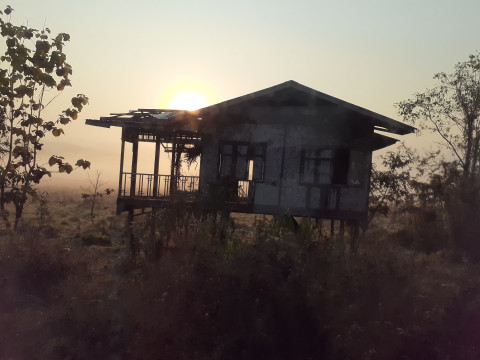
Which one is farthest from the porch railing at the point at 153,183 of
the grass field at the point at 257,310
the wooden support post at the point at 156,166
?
the grass field at the point at 257,310

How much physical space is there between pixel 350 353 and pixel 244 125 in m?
9.47

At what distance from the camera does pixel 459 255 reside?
17719 mm

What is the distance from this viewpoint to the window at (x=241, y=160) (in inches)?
599

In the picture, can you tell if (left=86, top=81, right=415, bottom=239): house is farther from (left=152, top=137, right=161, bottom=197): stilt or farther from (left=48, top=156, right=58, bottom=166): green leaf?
(left=48, top=156, right=58, bottom=166): green leaf

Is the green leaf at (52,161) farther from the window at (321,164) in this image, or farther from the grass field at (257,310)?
the window at (321,164)

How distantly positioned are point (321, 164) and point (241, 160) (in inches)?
92.2

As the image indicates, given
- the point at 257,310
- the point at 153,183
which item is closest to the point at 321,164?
the point at 153,183

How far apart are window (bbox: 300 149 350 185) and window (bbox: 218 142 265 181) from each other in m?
1.26

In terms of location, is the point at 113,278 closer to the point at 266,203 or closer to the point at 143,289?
the point at 143,289

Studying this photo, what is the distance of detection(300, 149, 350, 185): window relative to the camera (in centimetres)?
1500

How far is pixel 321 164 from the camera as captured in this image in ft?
49.3

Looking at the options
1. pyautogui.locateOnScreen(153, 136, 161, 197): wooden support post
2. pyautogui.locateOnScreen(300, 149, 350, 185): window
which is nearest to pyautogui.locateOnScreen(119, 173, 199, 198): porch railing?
pyautogui.locateOnScreen(153, 136, 161, 197): wooden support post

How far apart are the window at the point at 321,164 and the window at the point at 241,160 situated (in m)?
1.26

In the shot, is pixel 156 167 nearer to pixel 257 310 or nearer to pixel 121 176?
pixel 121 176
